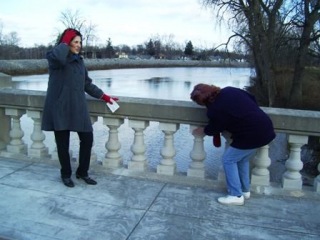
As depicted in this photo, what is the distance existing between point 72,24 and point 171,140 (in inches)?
3585

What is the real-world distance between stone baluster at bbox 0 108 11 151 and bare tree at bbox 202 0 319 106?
17.0 metres

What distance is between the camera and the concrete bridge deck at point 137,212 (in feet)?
11.0

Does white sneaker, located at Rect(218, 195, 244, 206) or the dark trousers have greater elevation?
the dark trousers

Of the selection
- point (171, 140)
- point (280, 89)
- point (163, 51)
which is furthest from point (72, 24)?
point (171, 140)

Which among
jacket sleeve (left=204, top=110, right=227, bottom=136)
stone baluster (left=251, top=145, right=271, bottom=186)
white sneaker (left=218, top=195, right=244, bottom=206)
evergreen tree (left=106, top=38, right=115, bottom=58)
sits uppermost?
evergreen tree (left=106, top=38, right=115, bottom=58)

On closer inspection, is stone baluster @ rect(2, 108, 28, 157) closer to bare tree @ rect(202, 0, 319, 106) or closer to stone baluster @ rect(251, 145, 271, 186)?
stone baluster @ rect(251, 145, 271, 186)

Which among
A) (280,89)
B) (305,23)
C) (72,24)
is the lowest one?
(280,89)

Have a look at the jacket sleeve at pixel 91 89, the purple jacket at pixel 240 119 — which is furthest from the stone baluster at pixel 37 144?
the purple jacket at pixel 240 119

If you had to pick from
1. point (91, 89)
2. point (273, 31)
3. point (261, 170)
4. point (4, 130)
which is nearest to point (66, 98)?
point (91, 89)

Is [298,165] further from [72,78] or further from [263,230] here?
[72,78]

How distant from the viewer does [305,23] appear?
20.4 m

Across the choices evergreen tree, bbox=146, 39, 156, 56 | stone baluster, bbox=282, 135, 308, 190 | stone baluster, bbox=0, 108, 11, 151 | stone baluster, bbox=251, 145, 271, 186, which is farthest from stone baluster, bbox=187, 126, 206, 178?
evergreen tree, bbox=146, 39, 156, 56

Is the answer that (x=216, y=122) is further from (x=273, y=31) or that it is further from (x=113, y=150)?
(x=273, y=31)

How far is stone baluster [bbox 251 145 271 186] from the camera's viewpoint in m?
4.41
